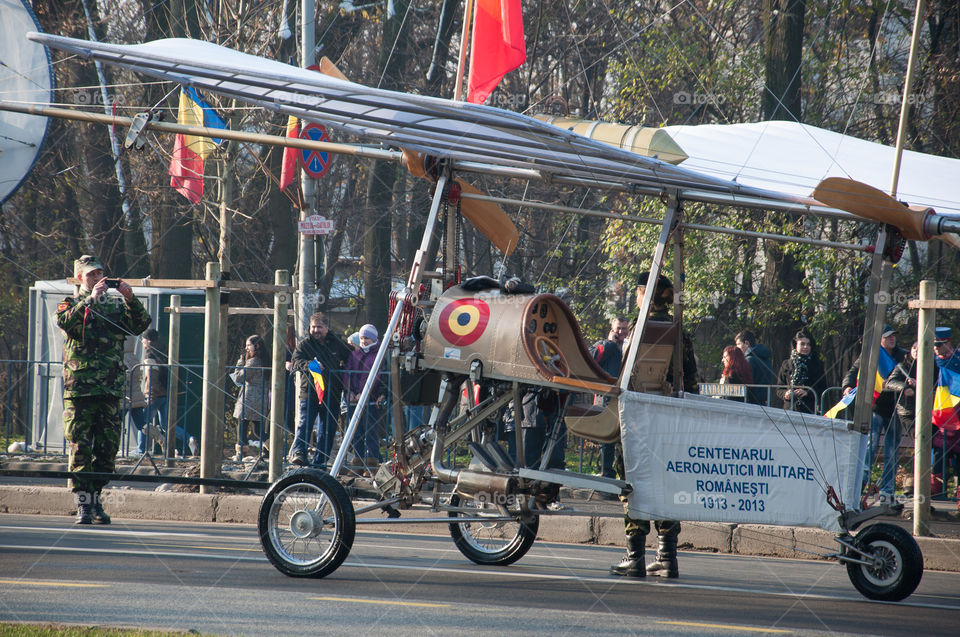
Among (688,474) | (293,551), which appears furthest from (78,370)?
(688,474)

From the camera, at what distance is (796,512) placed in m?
6.90

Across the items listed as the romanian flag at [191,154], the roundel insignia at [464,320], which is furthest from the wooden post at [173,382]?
the roundel insignia at [464,320]

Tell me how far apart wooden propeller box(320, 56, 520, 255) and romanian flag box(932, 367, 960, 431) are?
526cm

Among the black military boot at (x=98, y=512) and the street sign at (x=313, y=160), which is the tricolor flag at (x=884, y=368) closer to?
the street sign at (x=313, y=160)

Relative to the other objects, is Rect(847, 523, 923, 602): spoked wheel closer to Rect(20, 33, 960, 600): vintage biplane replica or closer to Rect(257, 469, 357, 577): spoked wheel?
Rect(20, 33, 960, 600): vintage biplane replica

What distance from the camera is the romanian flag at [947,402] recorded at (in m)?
11.3

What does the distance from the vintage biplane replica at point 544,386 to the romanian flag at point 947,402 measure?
4.69 metres

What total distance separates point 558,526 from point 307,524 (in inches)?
143

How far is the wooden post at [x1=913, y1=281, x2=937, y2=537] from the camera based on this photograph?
9500mm

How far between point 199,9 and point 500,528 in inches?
550

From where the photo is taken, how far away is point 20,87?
7.57m

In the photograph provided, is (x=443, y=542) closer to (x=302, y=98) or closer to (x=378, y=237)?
(x=302, y=98)
